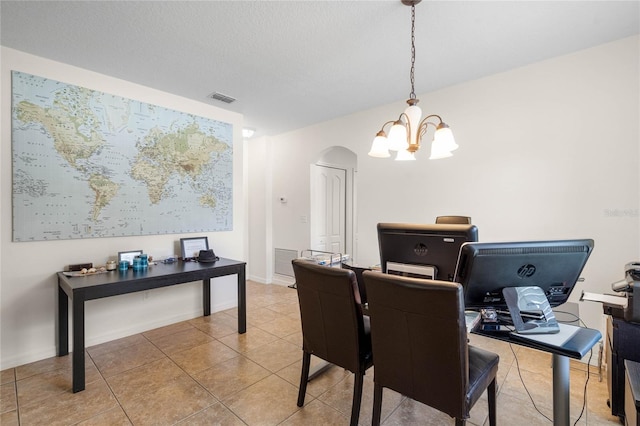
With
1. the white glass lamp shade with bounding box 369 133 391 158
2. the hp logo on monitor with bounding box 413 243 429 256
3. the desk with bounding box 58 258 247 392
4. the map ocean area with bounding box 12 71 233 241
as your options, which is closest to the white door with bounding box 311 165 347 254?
the map ocean area with bounding box 12 71 233 241

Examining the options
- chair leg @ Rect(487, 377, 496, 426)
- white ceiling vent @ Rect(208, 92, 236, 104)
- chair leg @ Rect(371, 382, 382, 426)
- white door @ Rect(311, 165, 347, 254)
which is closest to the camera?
chair leg @ Rect(371, 382, 382, 426)

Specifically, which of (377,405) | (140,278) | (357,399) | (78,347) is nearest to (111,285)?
(140,278)

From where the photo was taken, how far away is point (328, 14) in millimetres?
2057

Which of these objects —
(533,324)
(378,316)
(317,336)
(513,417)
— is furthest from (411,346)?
(513,417)

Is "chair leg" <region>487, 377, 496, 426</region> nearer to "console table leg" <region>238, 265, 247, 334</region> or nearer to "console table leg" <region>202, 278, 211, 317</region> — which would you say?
"console table leg" <region>238, 265, 247, 334</region>

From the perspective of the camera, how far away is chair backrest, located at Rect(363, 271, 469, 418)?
4.06ft

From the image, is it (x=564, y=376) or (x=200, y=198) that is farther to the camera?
(x=200, y=198)

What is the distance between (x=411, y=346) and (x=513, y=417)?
1.21 metres

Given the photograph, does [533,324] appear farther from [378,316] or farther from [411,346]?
[378,316]

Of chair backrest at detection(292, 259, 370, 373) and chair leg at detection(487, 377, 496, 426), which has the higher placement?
chair backrest at detection(292, 259, 370, 373)

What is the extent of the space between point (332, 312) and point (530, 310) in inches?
38.7

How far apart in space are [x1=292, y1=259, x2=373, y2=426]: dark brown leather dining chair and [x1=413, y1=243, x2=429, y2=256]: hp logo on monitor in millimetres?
368

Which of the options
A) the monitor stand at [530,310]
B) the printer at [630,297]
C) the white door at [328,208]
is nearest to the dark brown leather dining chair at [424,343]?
the monitor stand at [530,310]

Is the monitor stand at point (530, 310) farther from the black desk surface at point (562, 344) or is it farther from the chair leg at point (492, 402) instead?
the chair leg at point (492, 402)
